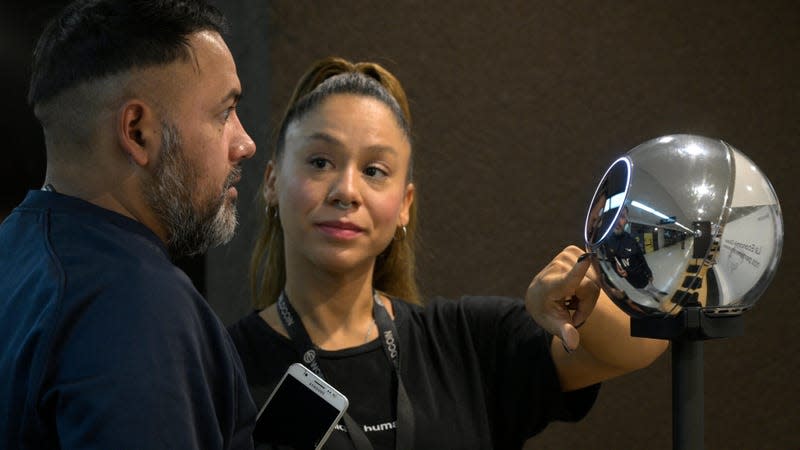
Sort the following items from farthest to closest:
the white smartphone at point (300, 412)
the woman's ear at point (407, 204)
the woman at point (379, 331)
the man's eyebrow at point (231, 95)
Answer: the woman's ear at point (407, 204), the woman at point (379, 331), the white smartphone at point (300, 412), the man's eyebrow at point (231, 95)

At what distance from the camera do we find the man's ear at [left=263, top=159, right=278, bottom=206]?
4.71 feet

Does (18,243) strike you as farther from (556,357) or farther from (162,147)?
(556,357)

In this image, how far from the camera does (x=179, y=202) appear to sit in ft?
2.84

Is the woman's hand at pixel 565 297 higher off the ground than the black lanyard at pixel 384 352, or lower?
higher

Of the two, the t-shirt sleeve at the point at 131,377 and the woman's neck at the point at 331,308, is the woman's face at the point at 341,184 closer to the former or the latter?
the woman's neck at the point at 331,308

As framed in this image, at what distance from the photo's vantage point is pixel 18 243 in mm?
781

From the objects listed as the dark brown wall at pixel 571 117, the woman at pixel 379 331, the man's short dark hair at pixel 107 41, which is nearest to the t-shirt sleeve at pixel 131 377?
the man's short dark hair at pixel 107 41

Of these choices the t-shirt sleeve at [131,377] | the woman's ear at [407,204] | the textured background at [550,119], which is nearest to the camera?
the t-shirt sleeve at [131,377]

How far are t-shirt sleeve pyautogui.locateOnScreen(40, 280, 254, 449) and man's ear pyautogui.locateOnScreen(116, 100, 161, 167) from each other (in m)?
0.18

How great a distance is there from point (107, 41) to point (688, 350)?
641 mm

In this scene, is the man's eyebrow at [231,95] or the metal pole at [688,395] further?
the man's eyebrow at [231,95]

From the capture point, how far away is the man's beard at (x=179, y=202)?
2.79 ft

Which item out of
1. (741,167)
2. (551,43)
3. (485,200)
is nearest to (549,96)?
(551,43)

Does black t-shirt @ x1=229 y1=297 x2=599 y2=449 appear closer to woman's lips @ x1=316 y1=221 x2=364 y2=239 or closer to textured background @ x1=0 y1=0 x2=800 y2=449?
woman's lips @ x1=316 y1=221 x2=364 y2=239
